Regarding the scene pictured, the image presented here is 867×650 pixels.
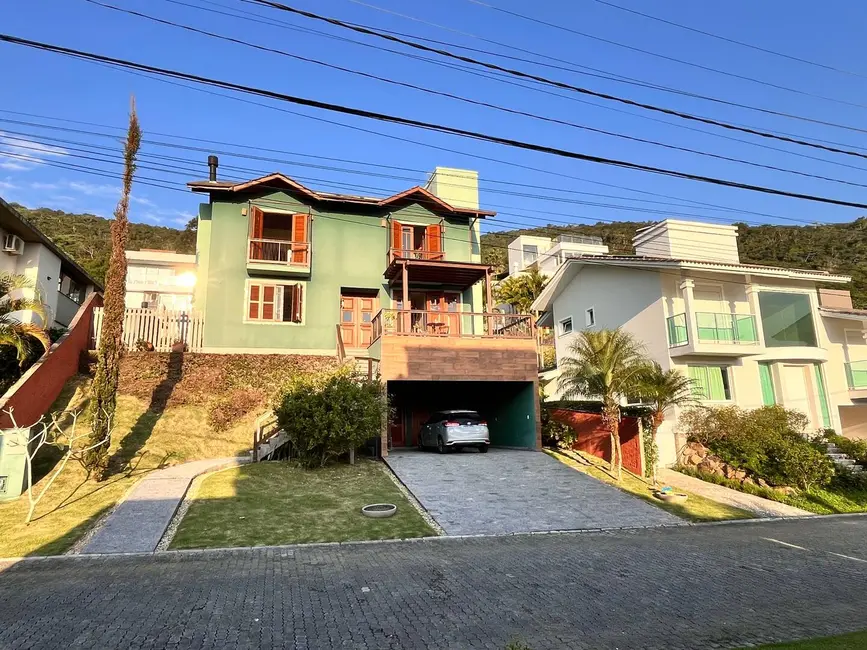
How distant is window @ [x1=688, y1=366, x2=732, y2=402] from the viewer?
17.8 metres

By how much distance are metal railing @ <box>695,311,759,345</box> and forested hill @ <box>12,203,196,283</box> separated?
42.5 metres

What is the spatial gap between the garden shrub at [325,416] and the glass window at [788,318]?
54.2 ft

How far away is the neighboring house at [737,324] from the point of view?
17.7 m

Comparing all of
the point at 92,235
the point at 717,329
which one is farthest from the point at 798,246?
the point at 92,235

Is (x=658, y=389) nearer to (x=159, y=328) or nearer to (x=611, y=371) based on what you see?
(x=611, y=371)

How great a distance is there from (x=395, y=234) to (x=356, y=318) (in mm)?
4089

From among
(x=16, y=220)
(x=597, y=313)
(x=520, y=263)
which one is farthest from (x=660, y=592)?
(x=520, y=263)

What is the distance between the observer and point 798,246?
5428cm

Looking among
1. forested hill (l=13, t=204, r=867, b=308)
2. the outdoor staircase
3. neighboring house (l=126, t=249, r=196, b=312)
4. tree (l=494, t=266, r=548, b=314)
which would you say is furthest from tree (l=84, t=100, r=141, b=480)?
forested hill (l=13, t=204, r=867, b=308)

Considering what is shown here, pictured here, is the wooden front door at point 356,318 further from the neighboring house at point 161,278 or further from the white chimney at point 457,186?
the neighboring house at point 161,278

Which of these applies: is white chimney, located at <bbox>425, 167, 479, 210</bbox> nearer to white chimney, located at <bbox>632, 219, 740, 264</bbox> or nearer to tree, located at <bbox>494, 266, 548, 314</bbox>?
white chimney, located at <bbox>632, 219, 740, 264</bbox>

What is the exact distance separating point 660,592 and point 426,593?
9.15ft

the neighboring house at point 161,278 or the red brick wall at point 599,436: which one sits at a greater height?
the neighboring house at point 161,278

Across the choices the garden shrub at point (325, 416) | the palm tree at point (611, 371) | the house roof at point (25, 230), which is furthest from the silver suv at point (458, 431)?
the house roof at point (25, 230)
